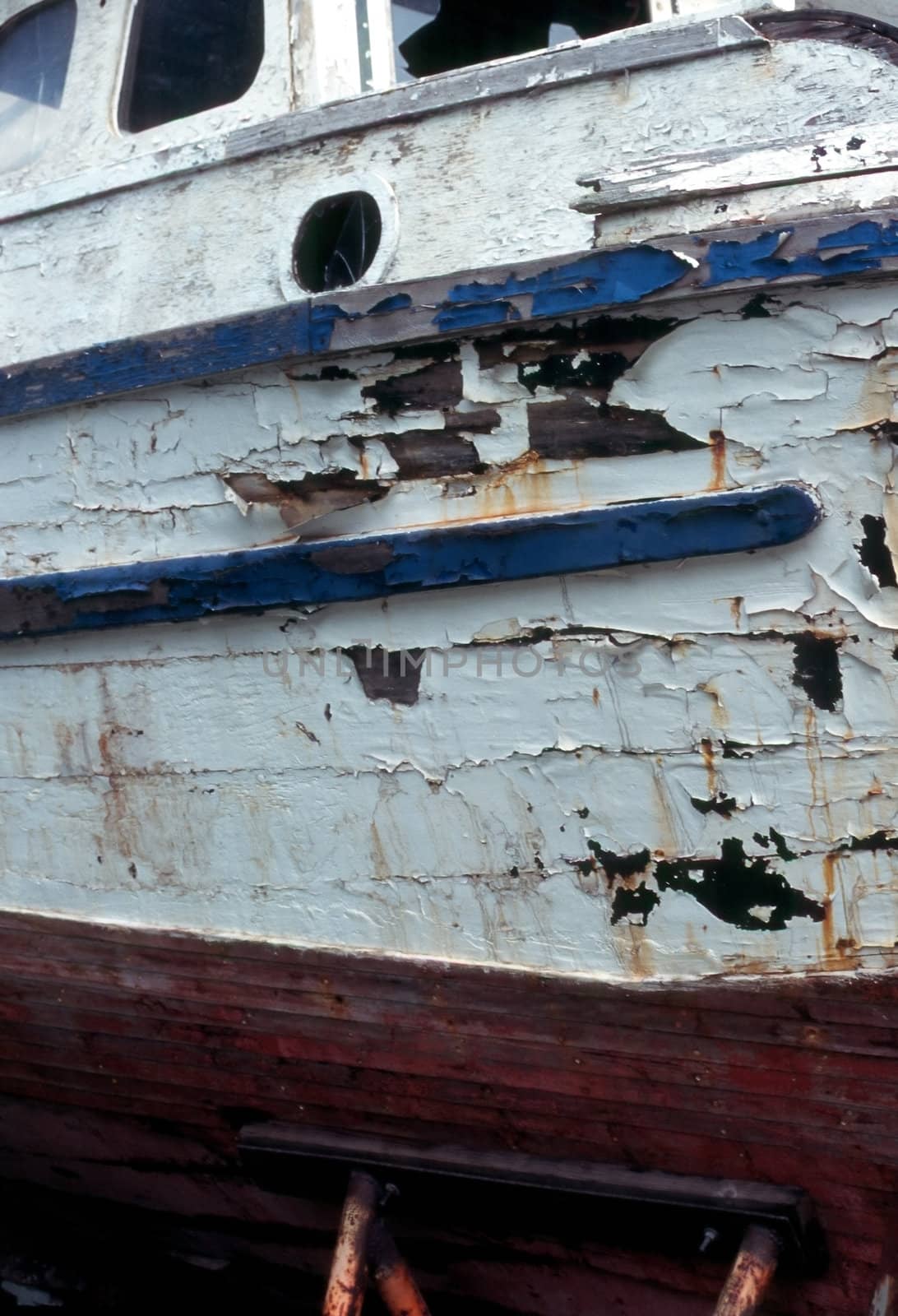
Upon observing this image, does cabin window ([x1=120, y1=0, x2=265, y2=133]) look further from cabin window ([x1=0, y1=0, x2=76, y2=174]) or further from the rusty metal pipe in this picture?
the rusty metal pipe

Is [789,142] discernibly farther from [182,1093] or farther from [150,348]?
[182,1093]

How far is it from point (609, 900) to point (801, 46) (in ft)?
4.81

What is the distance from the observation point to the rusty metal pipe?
2135mm

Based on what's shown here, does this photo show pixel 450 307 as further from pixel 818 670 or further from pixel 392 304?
pixel 818 670

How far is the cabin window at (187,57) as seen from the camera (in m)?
2.46

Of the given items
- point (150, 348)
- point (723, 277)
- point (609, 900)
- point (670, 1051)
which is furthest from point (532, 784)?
point (150, 348)

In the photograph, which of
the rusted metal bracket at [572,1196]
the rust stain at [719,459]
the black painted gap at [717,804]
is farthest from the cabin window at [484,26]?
the rusted metal bracket at [572,1196]

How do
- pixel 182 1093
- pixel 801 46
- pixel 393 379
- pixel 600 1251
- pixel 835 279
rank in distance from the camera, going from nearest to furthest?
pixel 835 279 < pixel 801 46 < pixel 393 379 < pixel 600 1251 < pixel 182 1093

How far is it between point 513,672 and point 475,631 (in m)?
0.10

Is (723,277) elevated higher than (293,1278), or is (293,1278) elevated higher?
(723,277)

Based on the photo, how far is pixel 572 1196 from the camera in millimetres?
2127

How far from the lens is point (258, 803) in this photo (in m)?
2.32

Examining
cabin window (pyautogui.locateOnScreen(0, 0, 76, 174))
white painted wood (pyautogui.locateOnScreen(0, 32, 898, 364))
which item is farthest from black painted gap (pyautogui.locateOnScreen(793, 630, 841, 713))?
cabin window (pyautogui.locateOnScreen(0, 0, 76, 174))

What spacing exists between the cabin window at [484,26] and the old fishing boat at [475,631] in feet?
0.11
